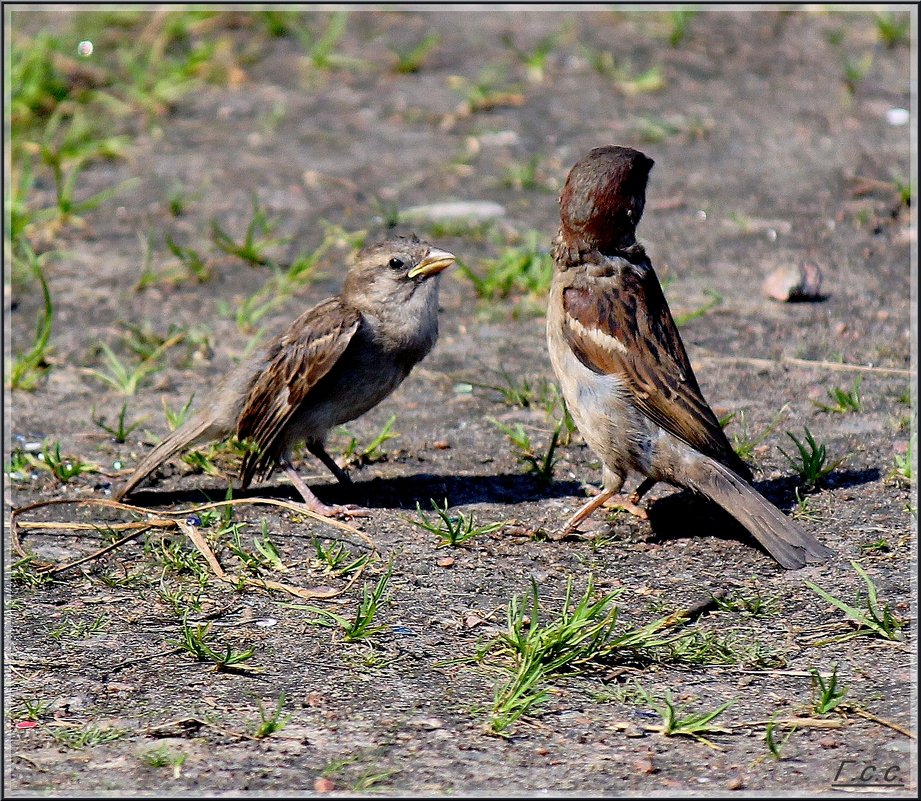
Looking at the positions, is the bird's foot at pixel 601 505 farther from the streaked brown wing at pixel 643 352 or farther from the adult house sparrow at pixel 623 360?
the streaked brown wing at pixel 643 352

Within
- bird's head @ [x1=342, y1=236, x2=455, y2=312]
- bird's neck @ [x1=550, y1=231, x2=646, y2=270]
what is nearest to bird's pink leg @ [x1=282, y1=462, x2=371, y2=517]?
bird's head @ [x1=342, y1=236, x2=455, y2=312]

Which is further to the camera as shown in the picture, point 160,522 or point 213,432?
point 213,432

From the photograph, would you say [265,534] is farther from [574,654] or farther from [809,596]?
[809,596]

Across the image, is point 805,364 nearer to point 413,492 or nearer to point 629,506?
point 629,506

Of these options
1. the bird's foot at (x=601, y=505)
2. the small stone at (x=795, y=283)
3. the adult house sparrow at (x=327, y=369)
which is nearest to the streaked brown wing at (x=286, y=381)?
the adult house sparrow at (x=327, y=369)

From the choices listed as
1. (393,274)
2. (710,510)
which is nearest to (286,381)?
Result: (393,274)

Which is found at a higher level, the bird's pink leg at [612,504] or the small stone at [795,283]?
the small stone at [795,283]

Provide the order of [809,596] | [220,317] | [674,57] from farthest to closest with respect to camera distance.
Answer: [674,57] < [220,317] < [809,596]

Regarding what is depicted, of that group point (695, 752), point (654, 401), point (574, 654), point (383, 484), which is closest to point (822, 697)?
point (695, 752)
